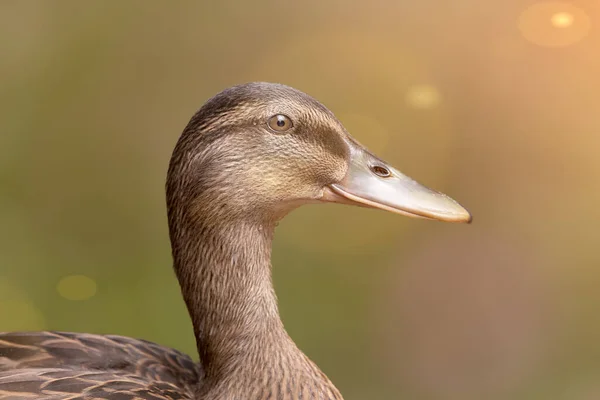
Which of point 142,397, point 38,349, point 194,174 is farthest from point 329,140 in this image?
point 38,349

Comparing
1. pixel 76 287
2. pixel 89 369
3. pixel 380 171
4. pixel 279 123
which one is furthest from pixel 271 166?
pixel 76 287

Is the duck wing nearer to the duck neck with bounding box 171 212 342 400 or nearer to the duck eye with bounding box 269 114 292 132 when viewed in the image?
the duck neck with bounding box 171 212 342 400

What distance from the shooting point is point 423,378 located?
9.33ft

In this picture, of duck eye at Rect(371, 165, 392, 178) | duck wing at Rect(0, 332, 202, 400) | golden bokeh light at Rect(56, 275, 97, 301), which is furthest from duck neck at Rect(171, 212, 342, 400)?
golden bokeh light at Rect(56, 275, 97, 301)

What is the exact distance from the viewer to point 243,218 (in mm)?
1347

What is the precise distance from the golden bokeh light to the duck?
135 cm

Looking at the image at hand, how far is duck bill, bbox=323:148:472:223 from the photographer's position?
1.35 metres

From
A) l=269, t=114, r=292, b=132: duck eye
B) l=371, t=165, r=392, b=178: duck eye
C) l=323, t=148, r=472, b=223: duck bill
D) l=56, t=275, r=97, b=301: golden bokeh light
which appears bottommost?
l=56, t=275, r=97, b=301: golden bokeh light

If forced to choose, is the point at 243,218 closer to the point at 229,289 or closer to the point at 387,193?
the point at 229,289

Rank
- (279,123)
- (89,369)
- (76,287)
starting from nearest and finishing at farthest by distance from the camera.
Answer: (279,123) < (89,369) < (76,287)

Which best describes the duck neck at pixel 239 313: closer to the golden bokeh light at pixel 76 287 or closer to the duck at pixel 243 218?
the duck at pixel 243 218

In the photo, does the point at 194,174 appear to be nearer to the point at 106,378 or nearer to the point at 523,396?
the point at 106,378

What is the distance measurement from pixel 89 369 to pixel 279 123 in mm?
647

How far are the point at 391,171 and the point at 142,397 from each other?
0.65 metres
